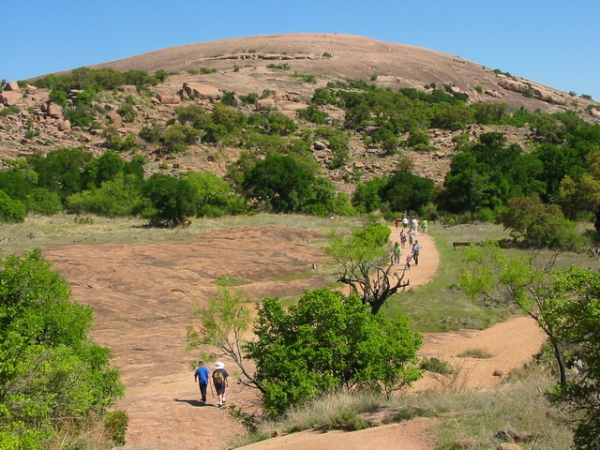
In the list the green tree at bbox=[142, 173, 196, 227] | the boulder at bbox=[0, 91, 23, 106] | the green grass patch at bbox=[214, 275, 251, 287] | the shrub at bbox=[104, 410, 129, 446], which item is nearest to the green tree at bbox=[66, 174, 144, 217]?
the green tree at bbox=[142, 173, 196, 227]

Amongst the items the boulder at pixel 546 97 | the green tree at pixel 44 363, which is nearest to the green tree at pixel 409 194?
the green tree at pixel 44 363

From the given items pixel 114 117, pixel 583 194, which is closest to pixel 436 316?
pixel 583 194

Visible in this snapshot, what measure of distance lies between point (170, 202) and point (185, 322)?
18830mm

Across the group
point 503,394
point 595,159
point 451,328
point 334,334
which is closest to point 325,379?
point 334,334

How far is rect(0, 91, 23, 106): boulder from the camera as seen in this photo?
67812 mm

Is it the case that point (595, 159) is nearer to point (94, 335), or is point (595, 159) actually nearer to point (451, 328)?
point (451, 328)

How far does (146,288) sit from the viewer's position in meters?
22.0

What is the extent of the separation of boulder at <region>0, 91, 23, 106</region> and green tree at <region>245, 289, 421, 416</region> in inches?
2614

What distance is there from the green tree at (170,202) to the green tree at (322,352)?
91.7 feet

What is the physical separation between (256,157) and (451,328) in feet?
144

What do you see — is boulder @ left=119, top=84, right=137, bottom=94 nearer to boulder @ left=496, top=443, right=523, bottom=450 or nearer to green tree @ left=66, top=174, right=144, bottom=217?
green tree @ left=66, top=174, right=144, bottom=217

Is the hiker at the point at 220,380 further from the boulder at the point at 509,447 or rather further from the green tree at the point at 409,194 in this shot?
the green tree at the point at 409,194

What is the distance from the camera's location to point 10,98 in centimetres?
6862

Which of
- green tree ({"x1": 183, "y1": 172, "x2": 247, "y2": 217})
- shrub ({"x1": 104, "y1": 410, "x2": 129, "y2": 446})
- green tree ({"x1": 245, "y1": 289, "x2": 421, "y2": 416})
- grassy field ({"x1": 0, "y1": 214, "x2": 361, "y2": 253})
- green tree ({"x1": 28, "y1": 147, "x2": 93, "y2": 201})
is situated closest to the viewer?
shrub ({"x1": 104, "y1": 410, "x2": 129, "y2": 446})
